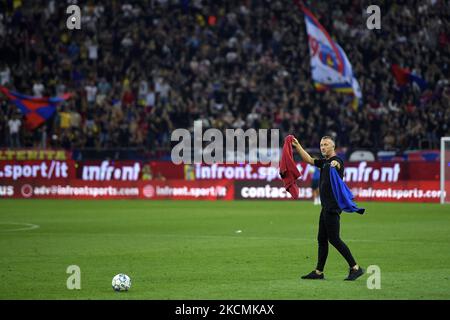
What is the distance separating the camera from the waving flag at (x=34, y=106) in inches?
1697

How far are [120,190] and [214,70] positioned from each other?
27.6ft

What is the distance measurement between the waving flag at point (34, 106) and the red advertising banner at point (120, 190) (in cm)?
281

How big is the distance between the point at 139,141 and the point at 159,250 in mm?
23803

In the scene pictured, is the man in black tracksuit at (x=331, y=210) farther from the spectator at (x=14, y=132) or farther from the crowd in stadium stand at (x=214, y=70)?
Result: the spectator at (x=14, y=132)

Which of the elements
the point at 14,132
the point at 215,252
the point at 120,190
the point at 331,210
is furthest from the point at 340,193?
the point at 14,132

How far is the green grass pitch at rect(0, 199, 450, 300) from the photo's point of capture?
1360cm

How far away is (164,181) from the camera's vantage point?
41.5m

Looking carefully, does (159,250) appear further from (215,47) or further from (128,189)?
(215,47)

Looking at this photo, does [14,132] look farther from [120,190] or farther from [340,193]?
[340,193]

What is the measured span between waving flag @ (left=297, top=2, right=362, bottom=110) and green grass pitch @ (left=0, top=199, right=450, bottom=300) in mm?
7286

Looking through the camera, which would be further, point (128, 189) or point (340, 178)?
point (128, 189)

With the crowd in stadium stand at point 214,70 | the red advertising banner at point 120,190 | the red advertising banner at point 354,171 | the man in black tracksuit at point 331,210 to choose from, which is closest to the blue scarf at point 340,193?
the man in black tracksuit at point 331,210

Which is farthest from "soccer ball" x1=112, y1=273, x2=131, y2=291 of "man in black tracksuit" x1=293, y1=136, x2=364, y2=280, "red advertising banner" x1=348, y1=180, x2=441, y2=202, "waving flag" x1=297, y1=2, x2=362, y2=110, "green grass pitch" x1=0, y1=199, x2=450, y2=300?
"waving flag" x1=297, y1=2, x2=362, y2=110
